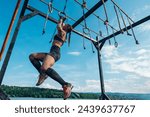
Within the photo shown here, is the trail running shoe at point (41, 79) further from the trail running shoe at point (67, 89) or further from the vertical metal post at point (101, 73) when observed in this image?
the vertical metal post at point (101, 73)

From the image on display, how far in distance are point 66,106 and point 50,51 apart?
228 cm

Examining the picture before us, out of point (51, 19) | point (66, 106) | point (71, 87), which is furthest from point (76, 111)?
point (51, 19)

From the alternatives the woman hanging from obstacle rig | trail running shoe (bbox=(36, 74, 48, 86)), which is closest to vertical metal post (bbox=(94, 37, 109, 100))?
the woman hanging from obstacle rig

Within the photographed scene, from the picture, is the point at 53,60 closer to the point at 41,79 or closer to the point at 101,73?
the point at 41,79

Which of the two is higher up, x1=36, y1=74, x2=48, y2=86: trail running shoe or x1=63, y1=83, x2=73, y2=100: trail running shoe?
x1=36, y1=74, x2=48, y2=86: trail running shoe

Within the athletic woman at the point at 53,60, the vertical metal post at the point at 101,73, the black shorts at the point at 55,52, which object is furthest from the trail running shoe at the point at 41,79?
the vertical metal post at the point at 101,73

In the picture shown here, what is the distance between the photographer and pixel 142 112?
13.4ft

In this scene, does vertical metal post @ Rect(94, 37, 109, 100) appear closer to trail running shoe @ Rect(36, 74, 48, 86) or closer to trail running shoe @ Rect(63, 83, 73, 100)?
trail running shoe @ Rect(63, 83, 73, 100)

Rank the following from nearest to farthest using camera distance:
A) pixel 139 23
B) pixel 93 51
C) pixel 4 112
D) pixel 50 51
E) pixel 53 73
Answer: pixel 4 112
pixel 53 73
pixel 50 51
pixel 139 23
pixel 93 51

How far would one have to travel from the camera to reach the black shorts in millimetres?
6000

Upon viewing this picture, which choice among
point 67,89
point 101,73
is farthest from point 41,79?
point 101,73

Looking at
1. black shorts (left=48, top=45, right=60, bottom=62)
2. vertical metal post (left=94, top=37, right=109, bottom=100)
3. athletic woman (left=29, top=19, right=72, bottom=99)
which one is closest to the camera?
athletic woman (left=29, top=19, right=72, bottom=99)

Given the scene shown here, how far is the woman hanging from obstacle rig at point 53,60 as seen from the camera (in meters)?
5.75

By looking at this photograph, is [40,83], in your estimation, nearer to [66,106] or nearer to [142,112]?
[66,106]
